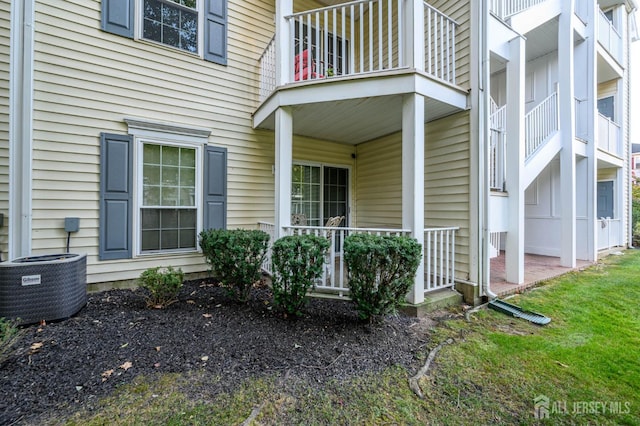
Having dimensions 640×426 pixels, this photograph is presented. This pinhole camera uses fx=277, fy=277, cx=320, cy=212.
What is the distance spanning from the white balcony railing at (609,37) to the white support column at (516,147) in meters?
5.32

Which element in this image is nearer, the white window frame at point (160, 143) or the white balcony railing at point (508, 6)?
the white window frame at point (160, 143)

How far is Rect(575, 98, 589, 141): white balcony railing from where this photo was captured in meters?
6.77

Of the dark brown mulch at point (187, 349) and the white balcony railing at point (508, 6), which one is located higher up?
the white balcony railing at point (508, 6)

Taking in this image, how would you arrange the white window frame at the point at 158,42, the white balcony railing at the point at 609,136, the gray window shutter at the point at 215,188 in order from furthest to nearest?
1. the white balcony railing at the point at 609,136
2. the gray window shutter at the point at 215,188
3. the white window frame at the point at 158,42

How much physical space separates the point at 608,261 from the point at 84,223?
35.5 ft

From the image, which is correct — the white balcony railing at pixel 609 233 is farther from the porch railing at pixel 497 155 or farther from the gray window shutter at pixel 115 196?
the gray window shutter at pixel 115 196

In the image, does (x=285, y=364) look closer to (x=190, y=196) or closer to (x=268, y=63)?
(x=190, y=196)

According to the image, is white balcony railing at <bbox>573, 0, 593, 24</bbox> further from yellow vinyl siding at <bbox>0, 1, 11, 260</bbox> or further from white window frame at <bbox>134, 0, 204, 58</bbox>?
yellow vinyl siding at <bbox>0, 1, 11, 260</bbox>

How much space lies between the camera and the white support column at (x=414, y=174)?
12.0 ft

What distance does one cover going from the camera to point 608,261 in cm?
665

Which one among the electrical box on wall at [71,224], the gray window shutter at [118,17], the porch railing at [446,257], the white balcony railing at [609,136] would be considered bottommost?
the porch railing at [446,257]

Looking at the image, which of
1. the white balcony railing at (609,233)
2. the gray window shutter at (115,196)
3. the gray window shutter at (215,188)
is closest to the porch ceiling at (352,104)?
the gray window shutter at (215,188)

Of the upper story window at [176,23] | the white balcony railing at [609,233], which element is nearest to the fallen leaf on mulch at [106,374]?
the upper story window at [176,23]

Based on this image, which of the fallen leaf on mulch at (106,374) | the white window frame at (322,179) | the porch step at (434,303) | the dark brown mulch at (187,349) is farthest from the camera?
the white window frame at (322,179)
